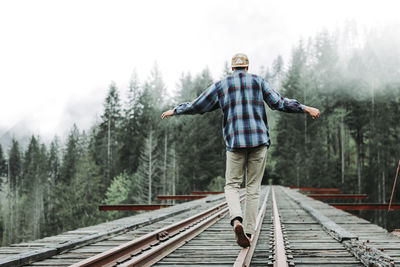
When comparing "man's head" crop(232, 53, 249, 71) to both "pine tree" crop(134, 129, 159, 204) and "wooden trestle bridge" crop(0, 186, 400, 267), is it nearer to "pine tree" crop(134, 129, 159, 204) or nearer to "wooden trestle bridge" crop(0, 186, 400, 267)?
"wooden trestle bridge" crop(0, 186, 400, 267)

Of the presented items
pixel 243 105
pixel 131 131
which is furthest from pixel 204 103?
pixel 131 131

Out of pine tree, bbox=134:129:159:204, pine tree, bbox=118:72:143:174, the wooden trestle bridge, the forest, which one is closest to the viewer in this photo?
the wooden trestle bridge

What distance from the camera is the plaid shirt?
150 inches

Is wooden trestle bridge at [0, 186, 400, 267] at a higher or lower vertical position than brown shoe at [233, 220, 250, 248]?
lower

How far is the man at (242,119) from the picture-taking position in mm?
3809

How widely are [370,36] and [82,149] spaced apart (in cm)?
5323

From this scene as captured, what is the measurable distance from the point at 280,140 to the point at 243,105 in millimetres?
46995

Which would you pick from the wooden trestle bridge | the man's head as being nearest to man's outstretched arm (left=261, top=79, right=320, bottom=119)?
the man's head

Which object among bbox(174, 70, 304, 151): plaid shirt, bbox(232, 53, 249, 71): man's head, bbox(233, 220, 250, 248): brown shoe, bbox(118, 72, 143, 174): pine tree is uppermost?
bbox(118, 72, 143, 174): pine tree

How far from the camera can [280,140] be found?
49.8 m

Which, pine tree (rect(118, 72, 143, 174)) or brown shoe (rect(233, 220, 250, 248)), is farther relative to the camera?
pine tree (rect(118, 72, 143, 174))

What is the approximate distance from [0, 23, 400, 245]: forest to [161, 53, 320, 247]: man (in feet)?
103

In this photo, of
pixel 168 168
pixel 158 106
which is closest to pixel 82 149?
pixel 158 106

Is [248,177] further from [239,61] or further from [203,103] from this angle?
[239,61]
